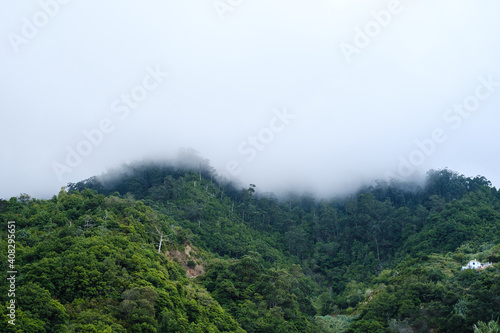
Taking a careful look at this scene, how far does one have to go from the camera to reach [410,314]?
46094 mm

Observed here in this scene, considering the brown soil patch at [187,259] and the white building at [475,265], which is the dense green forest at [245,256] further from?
the white building at [475,265]

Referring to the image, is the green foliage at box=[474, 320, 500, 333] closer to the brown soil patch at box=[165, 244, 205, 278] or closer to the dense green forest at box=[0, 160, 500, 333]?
the dense green forest at box=[0, 160, 500, 333]

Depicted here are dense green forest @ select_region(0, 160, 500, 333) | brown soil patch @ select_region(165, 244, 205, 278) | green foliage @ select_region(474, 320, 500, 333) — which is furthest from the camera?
brown soil patch @ select_region(165, 244, 205, 278)

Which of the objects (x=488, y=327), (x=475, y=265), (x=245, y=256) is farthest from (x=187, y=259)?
(x=475, y=265)

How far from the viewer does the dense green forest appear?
3353cm

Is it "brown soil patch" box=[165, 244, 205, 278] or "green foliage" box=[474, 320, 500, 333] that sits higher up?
"brown soil patch" box=[165, 244, 205, 278]

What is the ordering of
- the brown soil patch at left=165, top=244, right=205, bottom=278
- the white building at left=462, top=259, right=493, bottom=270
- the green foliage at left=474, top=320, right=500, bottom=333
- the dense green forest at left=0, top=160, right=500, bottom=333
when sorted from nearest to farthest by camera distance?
the dense green forest at left=0, top=160, right=500, bottom=333
the green foliage at left=474, top=320, right=500, bottom=333
the brown soil patch at left=165, top=244, right=205, bottom=278
the white building at left=462, top=259, right=493, bottom=270

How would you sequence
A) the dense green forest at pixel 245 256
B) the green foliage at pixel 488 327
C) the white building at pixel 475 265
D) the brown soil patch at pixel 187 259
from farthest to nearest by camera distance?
the white building at pixel 475 265 < the brown soil patch at pixel 187 259 < the green foliage at pixel 488 327 < the dense green forest at pixel 245 256

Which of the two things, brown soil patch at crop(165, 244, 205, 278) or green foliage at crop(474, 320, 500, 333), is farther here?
brown soil patch at crop(165, 244, 205, 278)

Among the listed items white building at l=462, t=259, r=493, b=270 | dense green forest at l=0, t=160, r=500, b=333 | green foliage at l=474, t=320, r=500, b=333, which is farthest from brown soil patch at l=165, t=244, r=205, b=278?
white building at l=462, t=259, r=493, b=270

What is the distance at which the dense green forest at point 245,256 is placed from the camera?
3353cm

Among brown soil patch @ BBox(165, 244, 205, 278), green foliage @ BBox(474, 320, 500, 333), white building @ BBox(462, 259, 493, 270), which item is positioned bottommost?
green foliage @ BBox(474, 320, 500, 333)

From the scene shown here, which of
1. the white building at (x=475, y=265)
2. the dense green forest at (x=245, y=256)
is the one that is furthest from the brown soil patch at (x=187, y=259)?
the white building at (x=475, y=265)

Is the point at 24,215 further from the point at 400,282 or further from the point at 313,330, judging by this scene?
the point at 400,282
